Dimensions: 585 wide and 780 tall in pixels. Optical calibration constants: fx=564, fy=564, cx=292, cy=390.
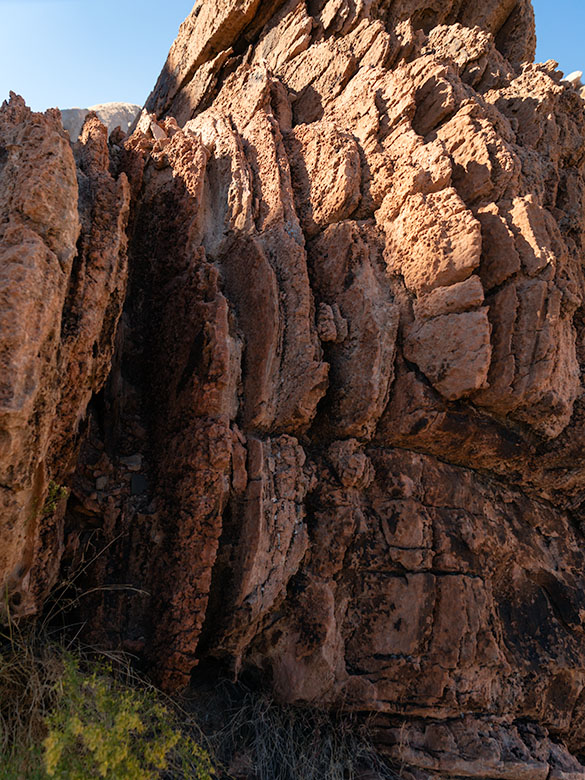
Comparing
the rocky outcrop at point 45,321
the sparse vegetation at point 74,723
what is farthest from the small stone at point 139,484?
the sparse vegetation at point 74,723

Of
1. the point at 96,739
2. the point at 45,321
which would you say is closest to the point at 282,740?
the point at 96,739

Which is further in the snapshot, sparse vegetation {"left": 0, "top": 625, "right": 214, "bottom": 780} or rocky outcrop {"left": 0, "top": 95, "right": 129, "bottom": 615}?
rocky outcrop {"left": 0, "top": 95, "right": 129, "bottom": 615}

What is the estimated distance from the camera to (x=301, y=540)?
3.24 metres

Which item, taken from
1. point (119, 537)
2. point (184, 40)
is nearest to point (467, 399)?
point (119, 537)

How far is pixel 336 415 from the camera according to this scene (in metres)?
3.50

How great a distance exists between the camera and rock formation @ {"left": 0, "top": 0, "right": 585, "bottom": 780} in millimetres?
2971

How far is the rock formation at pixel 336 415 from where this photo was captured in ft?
9.75

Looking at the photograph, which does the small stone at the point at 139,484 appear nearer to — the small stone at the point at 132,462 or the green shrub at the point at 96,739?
the small stone at the point at 132,462

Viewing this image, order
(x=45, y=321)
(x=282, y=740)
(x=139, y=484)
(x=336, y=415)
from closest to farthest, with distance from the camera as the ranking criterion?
(x=45, y=321)
(x=282, y=740)
(x=139, y=484)
(x=336, y=415)

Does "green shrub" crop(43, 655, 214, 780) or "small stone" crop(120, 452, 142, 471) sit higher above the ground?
"small stone" crop(120, 452, 142, 471)

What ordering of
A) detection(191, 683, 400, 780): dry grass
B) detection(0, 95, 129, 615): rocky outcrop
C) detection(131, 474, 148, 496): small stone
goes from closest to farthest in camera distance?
detection(0, 95, 129, 615): rocky outcrop < detection(191, 683, 400, 780): dry grass < detection(131, 474, 148, 496): small stone

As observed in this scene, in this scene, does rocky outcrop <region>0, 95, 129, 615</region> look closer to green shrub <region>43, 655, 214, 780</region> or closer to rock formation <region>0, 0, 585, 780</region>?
rock formation <region>0, 0, 585, 780</region>

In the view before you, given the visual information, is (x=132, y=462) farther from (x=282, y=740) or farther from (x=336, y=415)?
(x=282, y=740)

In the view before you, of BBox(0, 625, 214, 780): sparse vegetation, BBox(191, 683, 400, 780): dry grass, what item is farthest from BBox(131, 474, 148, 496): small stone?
BBox(191, 683, 400, 780): dry grass
